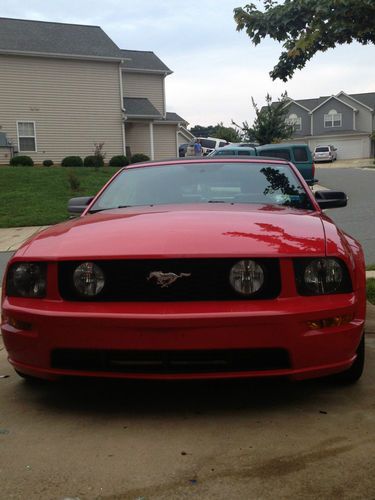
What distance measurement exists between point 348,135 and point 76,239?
5692 centimetres

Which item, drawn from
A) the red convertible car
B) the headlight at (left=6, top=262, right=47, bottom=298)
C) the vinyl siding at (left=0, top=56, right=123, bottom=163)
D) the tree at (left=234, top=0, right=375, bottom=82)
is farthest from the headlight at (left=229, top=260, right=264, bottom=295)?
the vinyl siding at (left=0, top=56, right=123, bottom=163)

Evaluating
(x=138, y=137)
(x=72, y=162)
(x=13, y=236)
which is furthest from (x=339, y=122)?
(x=13, y=236)

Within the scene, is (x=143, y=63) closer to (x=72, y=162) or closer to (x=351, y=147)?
(x=72, y=162)

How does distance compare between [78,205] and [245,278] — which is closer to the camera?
[245,278]

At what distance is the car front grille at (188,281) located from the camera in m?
2.69

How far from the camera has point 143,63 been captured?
1180 inches

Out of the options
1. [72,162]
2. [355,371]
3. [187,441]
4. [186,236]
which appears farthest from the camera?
[72,162]

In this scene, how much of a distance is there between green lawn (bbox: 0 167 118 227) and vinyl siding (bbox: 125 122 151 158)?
26.1 ft

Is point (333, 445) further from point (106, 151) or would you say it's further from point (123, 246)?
point (106, 151)

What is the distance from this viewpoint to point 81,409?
2977mm

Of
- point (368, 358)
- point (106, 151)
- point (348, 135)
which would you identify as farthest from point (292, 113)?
point (368, 358)

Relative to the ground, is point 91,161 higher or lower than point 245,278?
higher

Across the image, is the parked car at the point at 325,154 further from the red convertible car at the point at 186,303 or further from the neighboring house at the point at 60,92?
the red convertible car at the point at 186,303

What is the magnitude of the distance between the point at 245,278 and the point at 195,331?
0.36m
